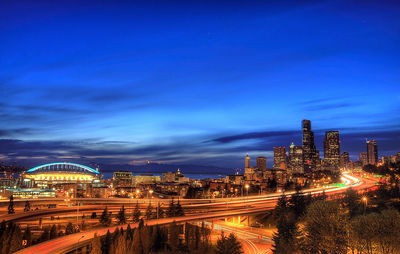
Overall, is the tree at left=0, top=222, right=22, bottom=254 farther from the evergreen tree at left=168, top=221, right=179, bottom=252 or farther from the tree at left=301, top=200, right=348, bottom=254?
the tree at left=301, top=200, right=348, bottom=254

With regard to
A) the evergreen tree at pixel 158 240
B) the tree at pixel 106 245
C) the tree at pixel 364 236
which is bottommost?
the evergreen tree at pixel 158 240

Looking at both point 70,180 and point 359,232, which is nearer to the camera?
point 359,232

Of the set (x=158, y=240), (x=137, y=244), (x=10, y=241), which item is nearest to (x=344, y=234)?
(x=137, y=244)

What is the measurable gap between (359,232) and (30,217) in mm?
42531

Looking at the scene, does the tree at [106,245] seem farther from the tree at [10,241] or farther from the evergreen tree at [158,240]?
the tree at [10,241]

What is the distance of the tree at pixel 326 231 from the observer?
29.0 metres

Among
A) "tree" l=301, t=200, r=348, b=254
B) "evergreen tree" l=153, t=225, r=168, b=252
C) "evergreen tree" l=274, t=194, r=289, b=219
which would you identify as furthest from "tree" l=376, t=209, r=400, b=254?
"evergreen tree" l=274, t=194, r=289, b=219

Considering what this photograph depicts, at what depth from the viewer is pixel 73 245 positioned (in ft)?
102

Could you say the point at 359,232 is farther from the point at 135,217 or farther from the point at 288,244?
the point at 135,217

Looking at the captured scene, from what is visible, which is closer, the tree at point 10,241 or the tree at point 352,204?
the tree at point 10,241

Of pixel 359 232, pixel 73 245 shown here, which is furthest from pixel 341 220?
pixel 73 245

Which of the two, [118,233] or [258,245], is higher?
[118,233]

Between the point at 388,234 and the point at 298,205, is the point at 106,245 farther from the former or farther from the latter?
the point at 298,205

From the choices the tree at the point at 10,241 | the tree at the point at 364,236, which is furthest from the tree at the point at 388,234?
the tree at the point at 10,241
